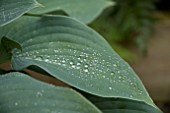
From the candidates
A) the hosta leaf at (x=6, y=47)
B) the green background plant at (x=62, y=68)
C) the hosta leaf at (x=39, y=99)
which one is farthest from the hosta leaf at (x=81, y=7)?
the hosta leaf at (x=39, y=99)

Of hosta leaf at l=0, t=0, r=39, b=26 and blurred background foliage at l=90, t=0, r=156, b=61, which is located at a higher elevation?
hosta leaf at l=0, t=0, r=39, b=26

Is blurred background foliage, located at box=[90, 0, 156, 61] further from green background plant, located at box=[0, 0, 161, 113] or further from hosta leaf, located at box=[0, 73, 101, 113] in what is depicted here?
hosta leaf, located at box=[0, 73, 101, 113]

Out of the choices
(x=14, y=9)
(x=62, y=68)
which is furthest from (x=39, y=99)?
(x=14, y=9)

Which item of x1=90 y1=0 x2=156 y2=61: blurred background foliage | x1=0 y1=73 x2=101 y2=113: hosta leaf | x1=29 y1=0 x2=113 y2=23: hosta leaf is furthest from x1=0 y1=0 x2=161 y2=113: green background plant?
x1=90 y1=0 x2=156 y2=61: blurred background foliage

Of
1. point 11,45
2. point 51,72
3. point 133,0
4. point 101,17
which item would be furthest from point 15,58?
point 133,0

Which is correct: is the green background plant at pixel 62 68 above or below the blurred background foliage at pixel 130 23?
above

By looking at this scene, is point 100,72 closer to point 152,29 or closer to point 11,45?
point 11,45

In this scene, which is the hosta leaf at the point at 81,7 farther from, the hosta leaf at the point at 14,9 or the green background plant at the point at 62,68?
the hosta leaf at the point at 14,9
